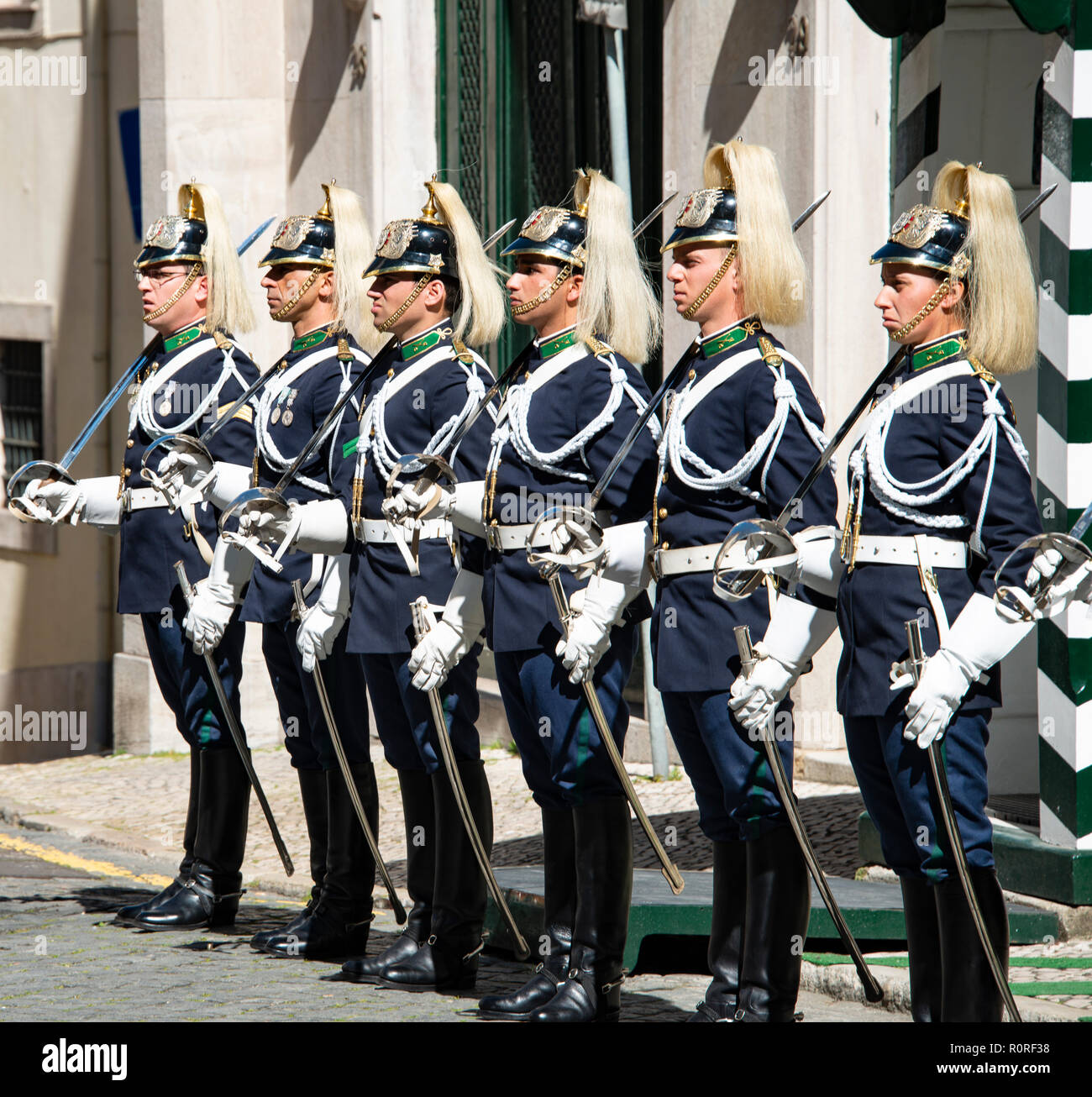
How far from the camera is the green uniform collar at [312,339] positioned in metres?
6.16

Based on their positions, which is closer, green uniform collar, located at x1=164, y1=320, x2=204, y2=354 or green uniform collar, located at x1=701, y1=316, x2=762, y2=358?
green uniform collar, located at x1=701, y1=316, x2=762, y2=358

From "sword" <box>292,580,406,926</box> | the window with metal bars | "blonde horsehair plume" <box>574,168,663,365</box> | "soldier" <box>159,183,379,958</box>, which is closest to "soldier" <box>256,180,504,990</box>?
"sword" <box>292,580,406,926</box>

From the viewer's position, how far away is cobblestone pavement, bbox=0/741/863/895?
7.30 metres

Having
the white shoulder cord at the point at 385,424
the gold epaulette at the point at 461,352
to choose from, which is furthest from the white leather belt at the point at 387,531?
the gold epaulette at the point at 461,352

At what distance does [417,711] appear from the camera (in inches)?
219

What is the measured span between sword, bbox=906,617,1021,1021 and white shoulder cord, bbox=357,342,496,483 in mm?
1732

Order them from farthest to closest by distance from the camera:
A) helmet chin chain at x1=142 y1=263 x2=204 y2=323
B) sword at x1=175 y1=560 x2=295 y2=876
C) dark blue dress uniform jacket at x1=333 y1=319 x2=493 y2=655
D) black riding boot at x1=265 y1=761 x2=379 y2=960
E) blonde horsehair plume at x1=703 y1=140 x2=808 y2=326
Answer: helmet chin chain at x1=142 y1=263 x2=204 y2=323 < sword at x1=175 y1=560 x2=295 y2=876 < black riding boot at x1=265 y1=761 x2=379 y2=960 < dark blue dress uniform jacket at x1=333 y1=319 x2=493 y2=655 < blonde horsehair plume at x1=703 y1=140 x2=808 y2=326

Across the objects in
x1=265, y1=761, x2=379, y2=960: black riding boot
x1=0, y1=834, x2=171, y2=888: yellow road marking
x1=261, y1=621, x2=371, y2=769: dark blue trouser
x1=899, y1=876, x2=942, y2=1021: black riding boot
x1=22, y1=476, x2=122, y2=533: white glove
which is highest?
x1=22, y1=476, x2=122, y2=533: white glove

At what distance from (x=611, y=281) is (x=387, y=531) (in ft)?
3.19

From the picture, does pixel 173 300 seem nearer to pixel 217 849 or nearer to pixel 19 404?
pixel 217 849

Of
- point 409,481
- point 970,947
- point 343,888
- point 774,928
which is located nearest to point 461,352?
point 409,481

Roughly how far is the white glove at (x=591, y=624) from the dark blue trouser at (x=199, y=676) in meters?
1.89

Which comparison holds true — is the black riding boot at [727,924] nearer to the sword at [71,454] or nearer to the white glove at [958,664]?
the white glove at [958,664]

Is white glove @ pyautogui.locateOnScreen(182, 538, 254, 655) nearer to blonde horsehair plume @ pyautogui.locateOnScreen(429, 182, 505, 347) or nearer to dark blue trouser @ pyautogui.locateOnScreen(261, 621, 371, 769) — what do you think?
dark blue trouser @ pyautogui.locateOnScreen(261, 621, 371, 769)
